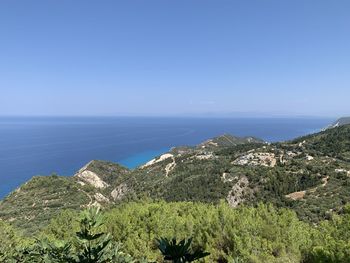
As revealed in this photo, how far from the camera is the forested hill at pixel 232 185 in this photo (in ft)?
150

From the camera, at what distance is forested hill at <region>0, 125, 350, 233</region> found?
45.6 m

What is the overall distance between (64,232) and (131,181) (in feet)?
168

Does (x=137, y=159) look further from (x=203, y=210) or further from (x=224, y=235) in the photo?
(x=224, y=235)

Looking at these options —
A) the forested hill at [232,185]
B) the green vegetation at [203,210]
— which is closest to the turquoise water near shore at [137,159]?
the green vegetation at [203,210]

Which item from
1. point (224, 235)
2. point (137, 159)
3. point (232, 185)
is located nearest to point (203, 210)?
point (224, 235)

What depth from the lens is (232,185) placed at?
180 feet

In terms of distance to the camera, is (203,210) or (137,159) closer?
(203,210)

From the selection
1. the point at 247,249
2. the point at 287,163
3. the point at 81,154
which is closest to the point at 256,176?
the point at 287,163

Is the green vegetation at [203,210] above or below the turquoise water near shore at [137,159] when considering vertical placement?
above

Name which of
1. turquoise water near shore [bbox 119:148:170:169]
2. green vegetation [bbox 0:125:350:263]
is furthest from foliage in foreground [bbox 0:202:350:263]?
turquoise water near shore [bbox 119:148:170:169]

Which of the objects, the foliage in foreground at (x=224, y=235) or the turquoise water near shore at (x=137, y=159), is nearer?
the foliage in foreground at (x=224, y=235)

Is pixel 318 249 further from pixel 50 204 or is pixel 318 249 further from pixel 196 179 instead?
pixel 50 204

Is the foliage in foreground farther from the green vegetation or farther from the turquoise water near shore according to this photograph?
the turquoise water near shore

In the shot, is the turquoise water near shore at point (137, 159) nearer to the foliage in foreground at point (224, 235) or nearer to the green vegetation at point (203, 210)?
the green vegetation at point (203, 210)
